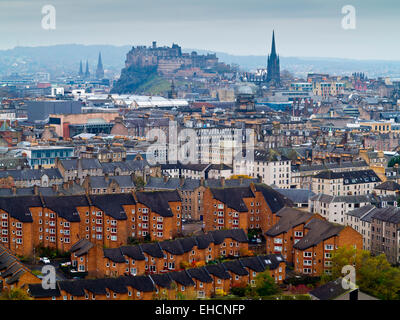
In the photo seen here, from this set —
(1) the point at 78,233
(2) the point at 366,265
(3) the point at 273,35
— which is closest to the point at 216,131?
(1) the point at 78,233

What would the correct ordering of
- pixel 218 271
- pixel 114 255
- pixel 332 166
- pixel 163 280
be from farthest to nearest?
pixel 332 166
pixel 114 255
pixel 218 271
pixel 163 280

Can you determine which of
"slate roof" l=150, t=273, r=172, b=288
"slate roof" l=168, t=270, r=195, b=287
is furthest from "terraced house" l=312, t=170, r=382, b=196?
"slate roof" l=150, t=273, r=172, b=288

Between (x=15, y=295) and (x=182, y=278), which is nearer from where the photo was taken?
(x=15, y=295)

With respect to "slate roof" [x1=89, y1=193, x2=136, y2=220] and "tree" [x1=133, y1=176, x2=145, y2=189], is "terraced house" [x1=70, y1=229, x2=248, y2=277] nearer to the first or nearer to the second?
"slate roof" [x1=89, y1=193, x2=136, y2=220]

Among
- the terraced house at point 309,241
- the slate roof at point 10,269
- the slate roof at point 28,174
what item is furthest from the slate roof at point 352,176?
the slate roof at point 10,269

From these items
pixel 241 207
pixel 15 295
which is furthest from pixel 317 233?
pixel 15 295

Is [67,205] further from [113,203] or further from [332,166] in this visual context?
[332,166]

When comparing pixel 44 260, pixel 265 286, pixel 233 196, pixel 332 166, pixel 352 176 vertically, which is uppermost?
pixel 233 196
